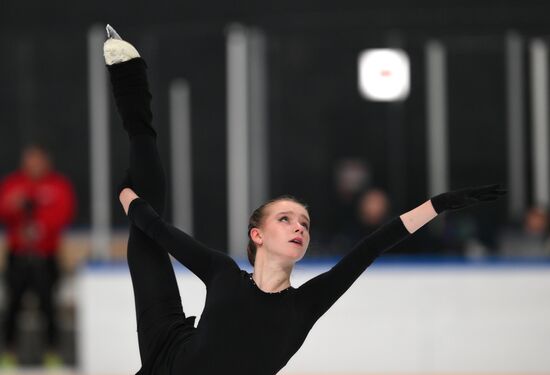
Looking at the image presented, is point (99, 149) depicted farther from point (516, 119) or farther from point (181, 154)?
point (516, 119)

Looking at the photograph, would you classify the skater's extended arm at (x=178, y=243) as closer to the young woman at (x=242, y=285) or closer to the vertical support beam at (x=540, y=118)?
the young woman at (x=242, y=285)

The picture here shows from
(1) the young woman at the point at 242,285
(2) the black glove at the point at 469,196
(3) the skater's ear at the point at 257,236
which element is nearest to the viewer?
(2) the black glove at the point at 469,196

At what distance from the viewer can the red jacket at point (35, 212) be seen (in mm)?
8047

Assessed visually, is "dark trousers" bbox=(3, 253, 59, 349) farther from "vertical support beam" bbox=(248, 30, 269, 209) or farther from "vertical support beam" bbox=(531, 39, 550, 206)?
"vertical support beam" bbox=(531, 39, 550, 206)

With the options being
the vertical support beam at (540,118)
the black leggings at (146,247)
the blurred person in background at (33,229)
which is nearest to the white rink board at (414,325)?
Result: the blurred person in background at (33,229)

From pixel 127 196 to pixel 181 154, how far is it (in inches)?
172

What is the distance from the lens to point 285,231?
383cm

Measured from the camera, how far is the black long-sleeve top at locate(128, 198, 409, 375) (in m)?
3.81

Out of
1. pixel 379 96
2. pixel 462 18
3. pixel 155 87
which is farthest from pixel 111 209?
pixel 462 18

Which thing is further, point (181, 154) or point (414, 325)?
point (181, 154)

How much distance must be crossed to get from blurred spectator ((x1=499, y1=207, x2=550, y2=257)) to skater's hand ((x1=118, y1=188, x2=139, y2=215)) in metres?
4.31

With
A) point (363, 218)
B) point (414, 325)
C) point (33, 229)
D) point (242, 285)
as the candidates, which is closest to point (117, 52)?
point (242, 285)

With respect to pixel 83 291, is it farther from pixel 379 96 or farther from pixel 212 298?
pixel 212 298

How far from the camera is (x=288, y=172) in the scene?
27.0 feet
